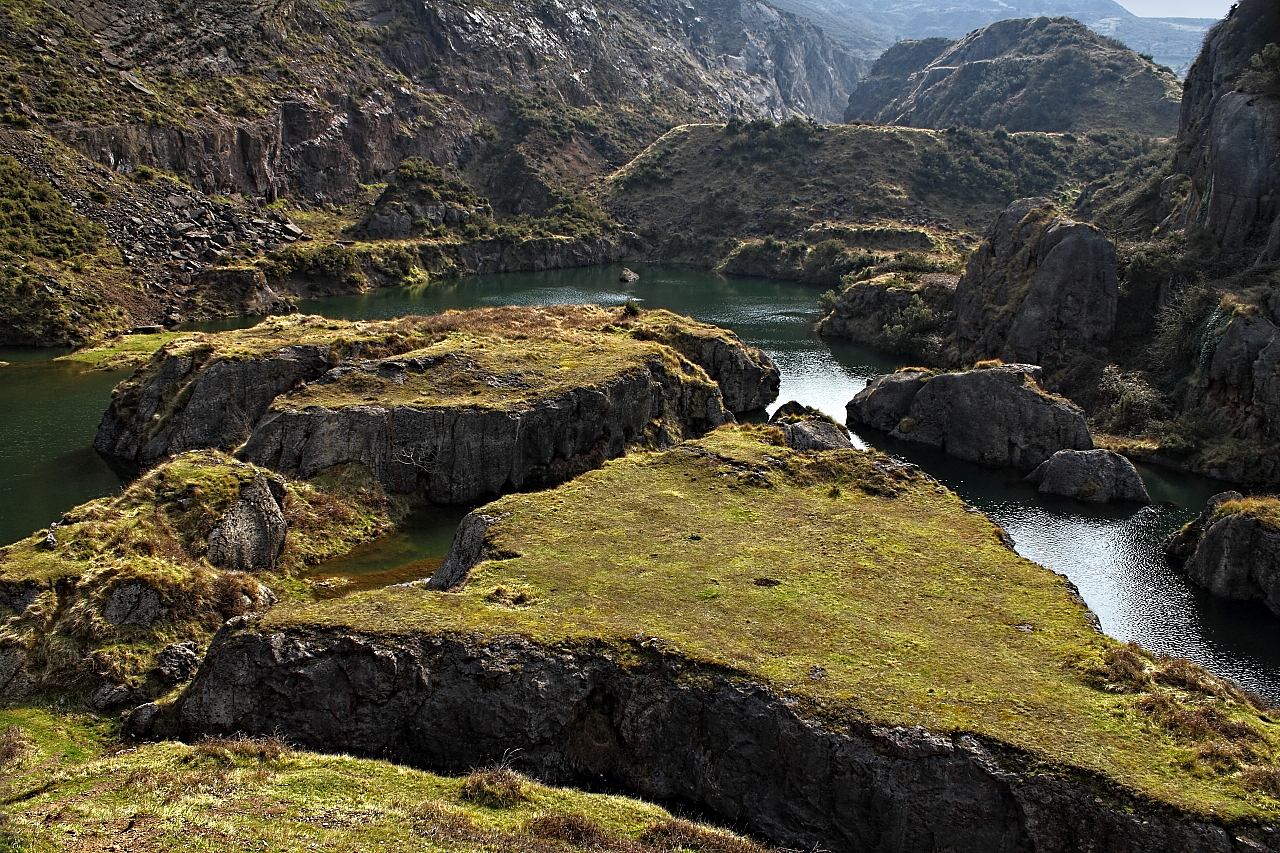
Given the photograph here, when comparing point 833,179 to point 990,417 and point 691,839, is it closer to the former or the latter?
point 990,417

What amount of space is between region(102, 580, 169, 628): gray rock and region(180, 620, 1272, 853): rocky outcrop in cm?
449

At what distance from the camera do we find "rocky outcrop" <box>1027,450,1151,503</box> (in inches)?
1768

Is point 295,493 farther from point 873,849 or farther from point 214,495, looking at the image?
point 873,849

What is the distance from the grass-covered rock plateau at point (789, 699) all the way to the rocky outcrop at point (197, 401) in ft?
69.0

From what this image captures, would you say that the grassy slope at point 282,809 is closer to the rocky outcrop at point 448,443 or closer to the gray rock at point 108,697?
the gray rock at point 108,697

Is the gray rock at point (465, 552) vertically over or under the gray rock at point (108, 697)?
over

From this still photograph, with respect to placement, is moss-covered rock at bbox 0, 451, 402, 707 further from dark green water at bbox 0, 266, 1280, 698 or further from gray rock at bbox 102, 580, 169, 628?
dark green water at bbox 0, 266, 1280, 698

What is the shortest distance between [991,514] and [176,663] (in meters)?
34.0

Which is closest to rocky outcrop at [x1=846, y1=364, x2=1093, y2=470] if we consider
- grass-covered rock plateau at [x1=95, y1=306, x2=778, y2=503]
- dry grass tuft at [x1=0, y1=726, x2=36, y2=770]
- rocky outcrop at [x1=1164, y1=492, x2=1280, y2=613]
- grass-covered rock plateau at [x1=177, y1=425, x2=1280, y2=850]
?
grass-covered rock plateau at [x1=95, y1=306, x2=778, y2=503]

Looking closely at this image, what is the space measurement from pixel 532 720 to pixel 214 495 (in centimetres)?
1647

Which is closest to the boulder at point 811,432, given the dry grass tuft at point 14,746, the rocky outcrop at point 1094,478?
the rocky outcrop at point 1094,478

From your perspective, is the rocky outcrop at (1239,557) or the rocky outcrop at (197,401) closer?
the rocky outcrop at (1239,557)

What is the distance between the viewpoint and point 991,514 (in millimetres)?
43312

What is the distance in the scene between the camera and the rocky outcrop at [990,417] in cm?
5097
